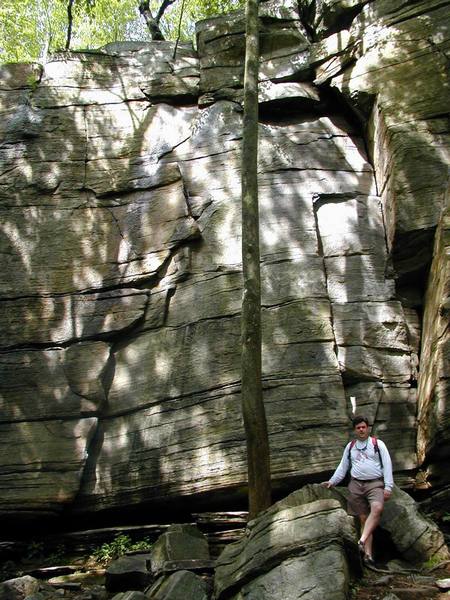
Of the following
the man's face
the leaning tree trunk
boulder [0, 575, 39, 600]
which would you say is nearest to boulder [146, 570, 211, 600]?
the leaning tree trunk

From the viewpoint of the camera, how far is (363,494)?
293 inches

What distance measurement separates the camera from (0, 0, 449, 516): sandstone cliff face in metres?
9.57

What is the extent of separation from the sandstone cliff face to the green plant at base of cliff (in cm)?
55

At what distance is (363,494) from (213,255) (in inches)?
205

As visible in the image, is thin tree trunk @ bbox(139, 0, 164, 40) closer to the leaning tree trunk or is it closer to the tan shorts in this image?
the leaning tree trunk

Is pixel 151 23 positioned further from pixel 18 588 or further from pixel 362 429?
pixel 18 588

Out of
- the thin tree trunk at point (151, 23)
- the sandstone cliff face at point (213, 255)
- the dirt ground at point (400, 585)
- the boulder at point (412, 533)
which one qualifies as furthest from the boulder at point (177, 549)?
the thin tree trunk at point (151, 23)

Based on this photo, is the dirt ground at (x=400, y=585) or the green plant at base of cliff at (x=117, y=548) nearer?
the dirt ground at (x=400, y=585)

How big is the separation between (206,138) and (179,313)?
400 centimetres

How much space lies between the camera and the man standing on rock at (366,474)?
285 inches

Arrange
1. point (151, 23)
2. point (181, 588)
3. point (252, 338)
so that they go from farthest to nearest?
point (151, 23), point (252, 338), point (181, 588)

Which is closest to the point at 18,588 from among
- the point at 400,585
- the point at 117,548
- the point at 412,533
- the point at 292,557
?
the point at 117,548

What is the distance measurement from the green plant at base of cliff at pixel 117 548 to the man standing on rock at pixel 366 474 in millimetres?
3354

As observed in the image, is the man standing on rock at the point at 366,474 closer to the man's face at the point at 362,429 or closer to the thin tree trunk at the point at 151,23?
the man's face at the point at 362,429
